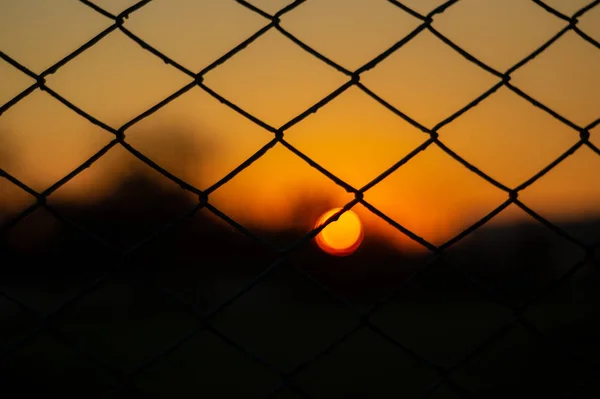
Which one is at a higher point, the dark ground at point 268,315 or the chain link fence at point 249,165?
the dark ground at point 268,315

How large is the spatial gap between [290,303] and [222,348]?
724 centimetres

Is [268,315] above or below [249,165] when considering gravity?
above

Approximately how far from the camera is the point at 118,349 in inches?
363

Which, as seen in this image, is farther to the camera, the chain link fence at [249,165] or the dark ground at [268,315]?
the dark ground at [268,315]

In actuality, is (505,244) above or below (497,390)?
above

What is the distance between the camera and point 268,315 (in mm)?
13438

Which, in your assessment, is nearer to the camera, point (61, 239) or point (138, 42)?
point (138, 42)

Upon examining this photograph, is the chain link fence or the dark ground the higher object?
the dark ground

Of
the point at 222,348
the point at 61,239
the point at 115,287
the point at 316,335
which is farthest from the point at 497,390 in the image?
the point at 115,287

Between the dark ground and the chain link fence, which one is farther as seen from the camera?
the dark ground

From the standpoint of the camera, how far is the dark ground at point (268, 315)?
5.95 m

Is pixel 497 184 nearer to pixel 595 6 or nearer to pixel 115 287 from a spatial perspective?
pixel 595 6

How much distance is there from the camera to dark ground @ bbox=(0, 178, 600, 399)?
5949mm

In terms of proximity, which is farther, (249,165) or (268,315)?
(268,315)
